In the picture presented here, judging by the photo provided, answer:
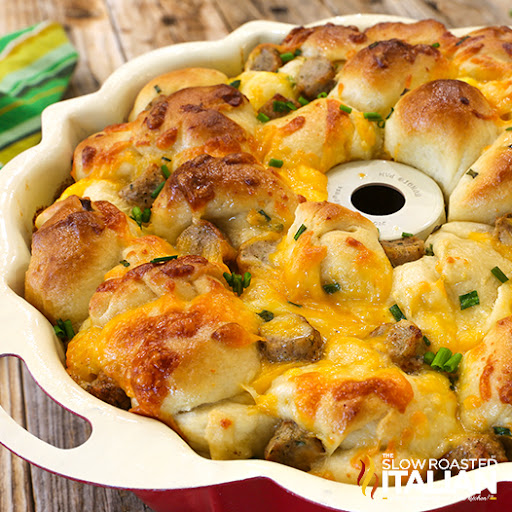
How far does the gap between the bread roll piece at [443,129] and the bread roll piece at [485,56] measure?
13.0 inches

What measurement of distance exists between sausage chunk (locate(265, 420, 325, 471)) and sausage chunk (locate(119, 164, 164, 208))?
3.97 feet

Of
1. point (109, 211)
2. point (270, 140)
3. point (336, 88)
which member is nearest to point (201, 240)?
point (109, 211)

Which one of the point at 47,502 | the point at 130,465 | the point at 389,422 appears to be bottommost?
the point at 47,502

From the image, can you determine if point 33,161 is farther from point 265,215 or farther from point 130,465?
point 130,465

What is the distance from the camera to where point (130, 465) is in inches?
77.2

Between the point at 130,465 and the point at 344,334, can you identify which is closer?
the point at 130,465

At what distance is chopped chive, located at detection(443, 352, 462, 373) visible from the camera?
7.05 ft

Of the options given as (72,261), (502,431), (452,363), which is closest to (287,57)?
(72,261)

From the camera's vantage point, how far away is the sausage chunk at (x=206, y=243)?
98.7 inches

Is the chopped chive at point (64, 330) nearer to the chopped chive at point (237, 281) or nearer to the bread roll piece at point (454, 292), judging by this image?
the chopped chive at point (237, 281)

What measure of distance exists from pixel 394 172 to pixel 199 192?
87 cm

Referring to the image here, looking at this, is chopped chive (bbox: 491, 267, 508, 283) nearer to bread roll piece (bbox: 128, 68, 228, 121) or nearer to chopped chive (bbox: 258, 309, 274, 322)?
chopped chive (bbox: 258, 309, 274, 322)

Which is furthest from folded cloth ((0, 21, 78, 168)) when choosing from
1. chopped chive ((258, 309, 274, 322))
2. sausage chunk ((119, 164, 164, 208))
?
chopped chive ((258, 309, 274, 322))

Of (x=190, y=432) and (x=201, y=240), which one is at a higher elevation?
(x=201, y=240)
